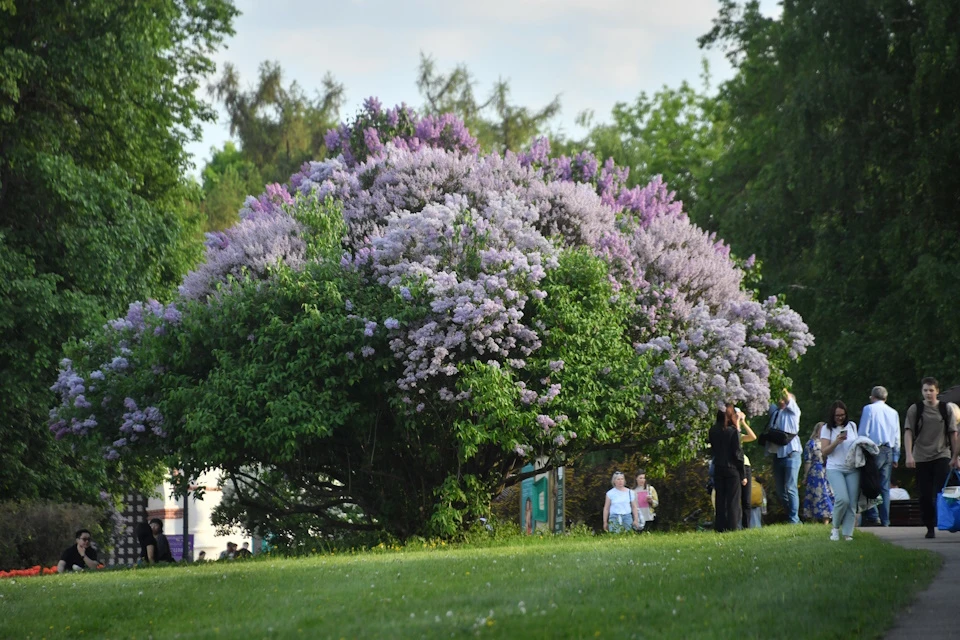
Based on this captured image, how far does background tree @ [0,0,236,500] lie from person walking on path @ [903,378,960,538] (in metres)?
16.1

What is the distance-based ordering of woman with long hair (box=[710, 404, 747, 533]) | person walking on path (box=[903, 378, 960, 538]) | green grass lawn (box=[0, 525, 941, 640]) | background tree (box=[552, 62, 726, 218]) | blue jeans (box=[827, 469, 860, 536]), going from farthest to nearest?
background tree (box=[552, 62, 726, 218]) → woman with long hair (box=[710, 404, 747, 533]) → person walking on path (box=[903, 378, 960, 538]) → blue jeans (box=[827, 469, 860, 536]) → green grass lawn (box=[0, 525, 941, 640])

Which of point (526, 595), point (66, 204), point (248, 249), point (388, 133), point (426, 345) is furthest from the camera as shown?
point (66, 204)

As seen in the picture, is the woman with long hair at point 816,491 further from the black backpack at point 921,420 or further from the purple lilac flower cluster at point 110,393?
the purple lilac flower cluster at point 110,393

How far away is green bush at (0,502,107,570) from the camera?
96.8ft

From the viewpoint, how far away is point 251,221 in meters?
24.4

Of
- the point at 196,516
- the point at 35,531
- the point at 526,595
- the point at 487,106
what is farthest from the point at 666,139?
the point at 526,595

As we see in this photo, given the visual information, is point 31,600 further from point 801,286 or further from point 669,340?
point 801,286

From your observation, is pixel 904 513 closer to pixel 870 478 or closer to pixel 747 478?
pixel 747 478

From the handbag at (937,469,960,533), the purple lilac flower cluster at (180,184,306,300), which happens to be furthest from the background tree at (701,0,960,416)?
the purple lilac flower cluster at (180,184,306,300)

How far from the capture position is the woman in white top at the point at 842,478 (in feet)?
54.6

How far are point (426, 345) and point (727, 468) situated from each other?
425cm

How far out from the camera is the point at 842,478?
16.8 metres

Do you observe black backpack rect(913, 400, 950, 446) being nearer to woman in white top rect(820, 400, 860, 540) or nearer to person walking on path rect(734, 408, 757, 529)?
woman in white top rect(820, 400, 860, 540)

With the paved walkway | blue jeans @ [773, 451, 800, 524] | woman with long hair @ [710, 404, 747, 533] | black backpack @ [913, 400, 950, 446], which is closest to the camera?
the paved walkway
